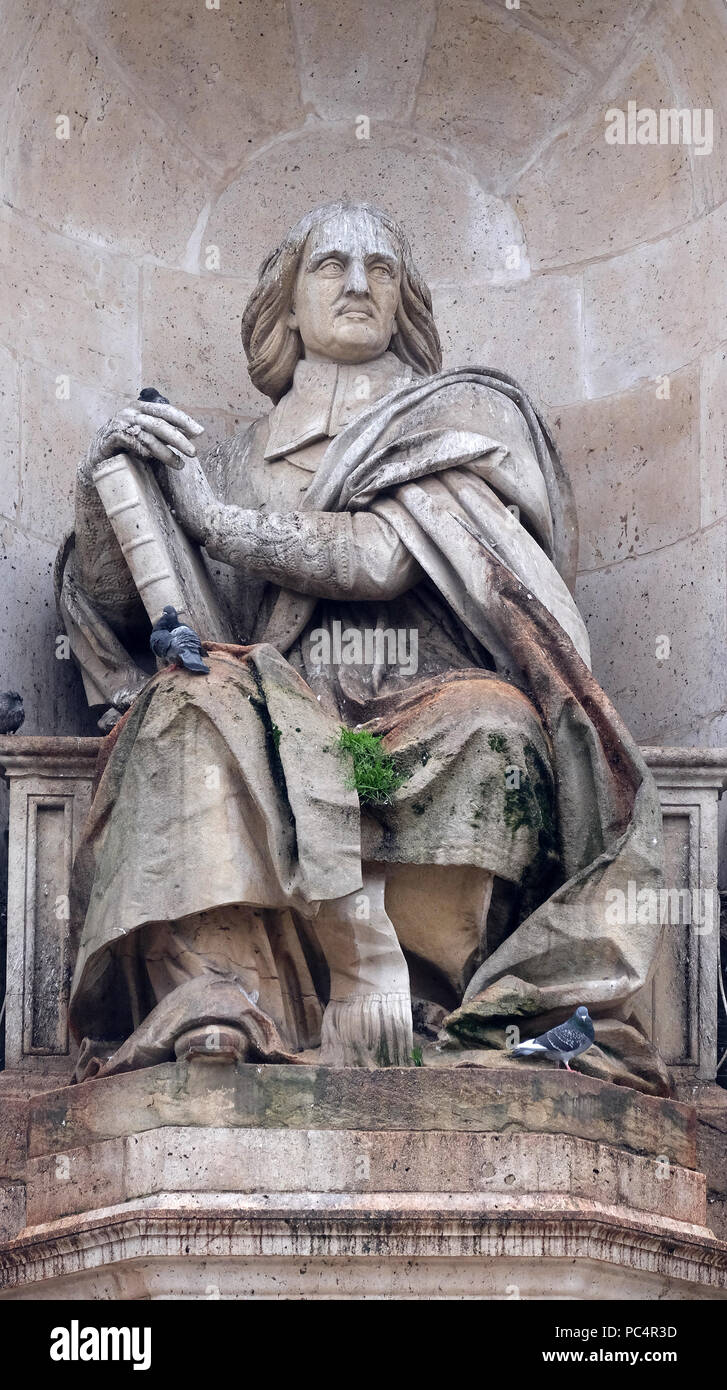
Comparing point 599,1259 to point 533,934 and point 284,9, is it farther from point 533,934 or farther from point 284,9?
point 284,9

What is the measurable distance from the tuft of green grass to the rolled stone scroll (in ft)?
2.69

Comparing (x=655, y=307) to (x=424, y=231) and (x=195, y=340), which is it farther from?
(x=195, y=340)

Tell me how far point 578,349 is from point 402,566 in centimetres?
192

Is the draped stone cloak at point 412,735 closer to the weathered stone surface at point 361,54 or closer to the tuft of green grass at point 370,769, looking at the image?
the tuft of green grass at point 370,769

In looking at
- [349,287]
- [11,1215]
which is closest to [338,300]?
[349,287]

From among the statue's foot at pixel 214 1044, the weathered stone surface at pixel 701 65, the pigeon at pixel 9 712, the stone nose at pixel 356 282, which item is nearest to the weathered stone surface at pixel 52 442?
the pigeon at pixel 9 712

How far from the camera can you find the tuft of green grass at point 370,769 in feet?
25.6

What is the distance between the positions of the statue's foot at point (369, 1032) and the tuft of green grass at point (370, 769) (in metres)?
0.50

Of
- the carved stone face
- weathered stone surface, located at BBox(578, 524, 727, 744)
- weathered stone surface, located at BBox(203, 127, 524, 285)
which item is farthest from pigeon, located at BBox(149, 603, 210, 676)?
weathered stone surface, located at BBox(203, 127, 524, 285)

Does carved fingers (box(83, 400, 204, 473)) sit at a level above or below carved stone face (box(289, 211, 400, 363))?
below

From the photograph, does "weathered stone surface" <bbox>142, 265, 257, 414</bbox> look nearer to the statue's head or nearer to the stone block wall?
the stone block wall

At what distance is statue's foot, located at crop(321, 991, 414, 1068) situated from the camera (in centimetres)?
758

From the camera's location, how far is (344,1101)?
24.1ft

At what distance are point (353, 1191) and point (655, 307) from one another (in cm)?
382
